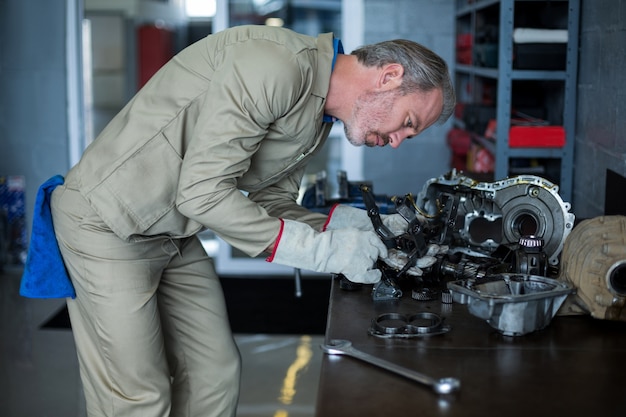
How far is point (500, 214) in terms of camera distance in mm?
2105

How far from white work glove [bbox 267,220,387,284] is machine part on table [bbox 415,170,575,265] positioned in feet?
1.13

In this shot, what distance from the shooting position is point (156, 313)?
2094 millimetres

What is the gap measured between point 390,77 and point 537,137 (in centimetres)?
171

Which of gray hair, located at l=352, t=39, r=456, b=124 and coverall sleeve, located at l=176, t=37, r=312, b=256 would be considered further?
gray hair, located at l=352, t=39, r=456, b=124

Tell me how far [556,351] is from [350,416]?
1.61 feet

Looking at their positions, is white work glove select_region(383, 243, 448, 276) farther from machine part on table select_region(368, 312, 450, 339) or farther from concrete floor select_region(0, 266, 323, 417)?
concrete floor select_region(0, 266, 323, 417)

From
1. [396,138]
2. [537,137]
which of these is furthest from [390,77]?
[537,137]

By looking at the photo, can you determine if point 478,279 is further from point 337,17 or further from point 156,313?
point 337,17

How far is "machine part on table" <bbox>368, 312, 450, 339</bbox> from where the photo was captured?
5.22ft

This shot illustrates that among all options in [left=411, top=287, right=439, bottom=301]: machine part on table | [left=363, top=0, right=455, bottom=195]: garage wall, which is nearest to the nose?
[left=411, top=287, right=439, bottom=301]: machine part on table

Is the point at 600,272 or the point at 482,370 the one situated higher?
the point at 600,272

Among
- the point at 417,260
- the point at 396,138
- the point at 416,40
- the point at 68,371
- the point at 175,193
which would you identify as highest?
the point at 416,40

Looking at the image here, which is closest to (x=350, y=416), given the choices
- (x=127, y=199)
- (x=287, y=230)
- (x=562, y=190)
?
(x=287, y=230)

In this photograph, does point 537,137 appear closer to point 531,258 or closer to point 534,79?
point 534,79
